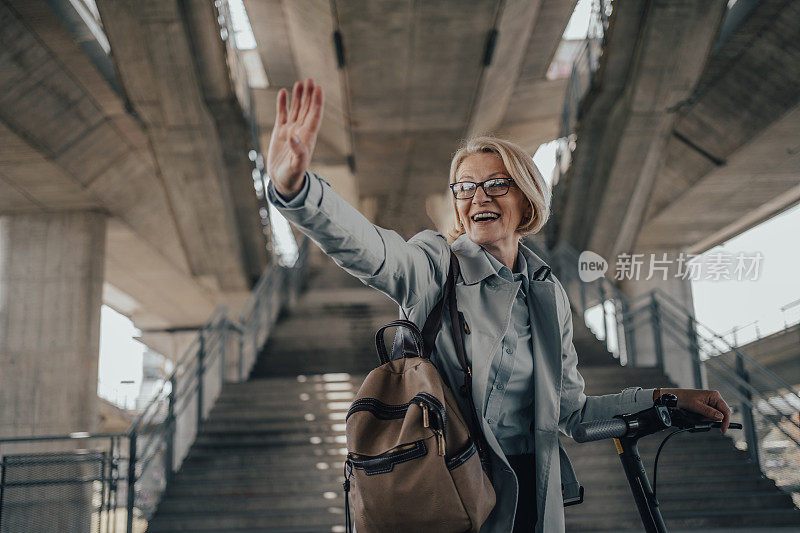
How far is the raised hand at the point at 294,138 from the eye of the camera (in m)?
1.31

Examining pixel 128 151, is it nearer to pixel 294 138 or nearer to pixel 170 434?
pixel 170 434

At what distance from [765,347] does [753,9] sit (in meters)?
8.58

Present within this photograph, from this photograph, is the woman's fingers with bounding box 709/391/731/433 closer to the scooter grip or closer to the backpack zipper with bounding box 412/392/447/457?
the scooter grip

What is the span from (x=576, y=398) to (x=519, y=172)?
616 millimetres

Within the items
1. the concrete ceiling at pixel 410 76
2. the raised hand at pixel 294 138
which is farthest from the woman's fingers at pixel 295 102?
the concrete ceiling at pixel 410 76

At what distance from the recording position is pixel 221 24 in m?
11.3

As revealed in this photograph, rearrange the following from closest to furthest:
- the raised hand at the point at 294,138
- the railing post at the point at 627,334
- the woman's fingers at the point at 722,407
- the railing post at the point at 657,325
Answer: the raised hand at the point at 294,138, the woman's fingers at the point at 722,407, the railing post at the point at 657,325, the railing post at the point at 627,334

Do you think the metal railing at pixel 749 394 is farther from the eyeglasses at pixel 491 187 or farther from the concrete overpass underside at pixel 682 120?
the eyeglasses at pixel 491 187

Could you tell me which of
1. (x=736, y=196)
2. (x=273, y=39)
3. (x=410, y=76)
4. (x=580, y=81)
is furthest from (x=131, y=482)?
(x=273, y=39)

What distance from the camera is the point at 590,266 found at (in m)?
12.6

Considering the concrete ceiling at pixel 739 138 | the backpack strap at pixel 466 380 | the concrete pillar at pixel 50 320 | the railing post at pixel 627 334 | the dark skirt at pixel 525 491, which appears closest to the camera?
the backpack strap at pixel 466 380

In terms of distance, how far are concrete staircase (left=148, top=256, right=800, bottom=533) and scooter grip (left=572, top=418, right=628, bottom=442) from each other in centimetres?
396

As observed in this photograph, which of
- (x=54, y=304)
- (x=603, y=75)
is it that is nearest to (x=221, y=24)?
(x=54, y=304)

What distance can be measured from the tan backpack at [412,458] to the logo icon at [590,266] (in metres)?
10.7
